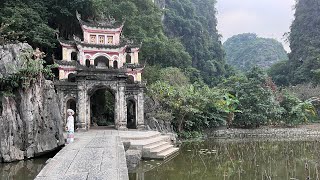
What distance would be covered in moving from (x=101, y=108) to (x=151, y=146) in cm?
1236

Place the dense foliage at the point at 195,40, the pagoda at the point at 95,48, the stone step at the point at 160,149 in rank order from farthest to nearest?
the dense foliage at the point at 195,40
the pagoda at the point at 95,48
the stone step at the point at 160,149

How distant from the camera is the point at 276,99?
1184 inches

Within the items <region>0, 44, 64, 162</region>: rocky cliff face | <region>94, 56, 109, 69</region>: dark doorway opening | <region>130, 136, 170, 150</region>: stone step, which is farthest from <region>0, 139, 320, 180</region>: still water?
<region>94, 56, 109, 69</region>: dark doorway opening

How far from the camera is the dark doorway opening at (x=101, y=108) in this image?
80.0ft

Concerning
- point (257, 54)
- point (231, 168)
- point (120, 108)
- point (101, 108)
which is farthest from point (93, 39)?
point (257, 54)

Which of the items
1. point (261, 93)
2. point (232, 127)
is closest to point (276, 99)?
point (261, 93)

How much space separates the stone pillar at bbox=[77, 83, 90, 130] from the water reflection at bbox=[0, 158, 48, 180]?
659cm

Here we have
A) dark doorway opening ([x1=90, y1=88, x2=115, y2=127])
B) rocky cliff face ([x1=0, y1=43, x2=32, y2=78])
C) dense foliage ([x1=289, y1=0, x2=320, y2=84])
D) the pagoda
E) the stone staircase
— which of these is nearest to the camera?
rocky cliff face ([x1=0, y1=43, x2=32, y2=78])

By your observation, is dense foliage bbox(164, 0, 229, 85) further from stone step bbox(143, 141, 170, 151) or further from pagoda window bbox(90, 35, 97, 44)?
stone step bbox(143, 141, 170, 151)

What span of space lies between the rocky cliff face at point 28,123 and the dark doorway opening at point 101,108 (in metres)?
10.8

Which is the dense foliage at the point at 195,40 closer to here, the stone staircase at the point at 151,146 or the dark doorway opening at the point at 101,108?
the dark doorway opening at the point at 101,108

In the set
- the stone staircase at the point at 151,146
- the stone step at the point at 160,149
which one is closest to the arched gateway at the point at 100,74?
the stone staircase at the point at 151,146

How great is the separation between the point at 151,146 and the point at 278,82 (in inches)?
1658

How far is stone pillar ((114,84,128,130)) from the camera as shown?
19281 millimetres
